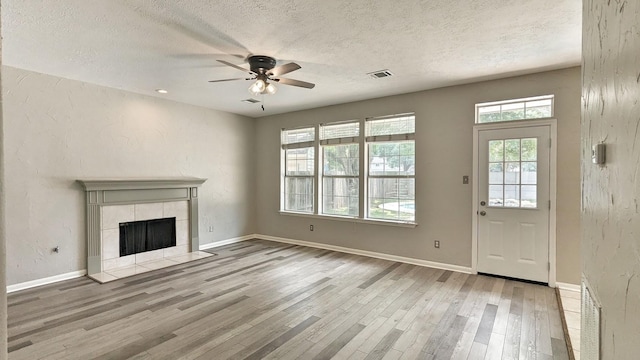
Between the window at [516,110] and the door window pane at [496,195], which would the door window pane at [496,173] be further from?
the window at [516,110]

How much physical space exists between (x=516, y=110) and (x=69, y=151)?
6083mm

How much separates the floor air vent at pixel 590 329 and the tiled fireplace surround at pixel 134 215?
16.3 feet

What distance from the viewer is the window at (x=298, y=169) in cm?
627

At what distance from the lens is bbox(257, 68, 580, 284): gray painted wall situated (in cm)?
380

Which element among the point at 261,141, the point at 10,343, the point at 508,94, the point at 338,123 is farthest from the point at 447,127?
the point at 10,343

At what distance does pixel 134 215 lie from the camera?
4918 mm

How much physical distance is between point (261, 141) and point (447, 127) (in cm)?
390

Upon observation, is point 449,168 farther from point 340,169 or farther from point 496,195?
point 340,169

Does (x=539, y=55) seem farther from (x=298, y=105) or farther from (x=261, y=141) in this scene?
(x=261, y=141)

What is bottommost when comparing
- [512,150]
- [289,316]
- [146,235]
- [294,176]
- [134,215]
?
[289,316]

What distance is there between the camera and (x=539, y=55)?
3.43 metres

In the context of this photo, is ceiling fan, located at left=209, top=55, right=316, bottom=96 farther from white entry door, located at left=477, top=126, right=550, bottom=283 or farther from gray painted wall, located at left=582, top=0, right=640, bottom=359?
white entry door, located at left=477, top=126, right=550, bottom=283

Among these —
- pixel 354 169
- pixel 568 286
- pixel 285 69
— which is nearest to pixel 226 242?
pixel 354 169

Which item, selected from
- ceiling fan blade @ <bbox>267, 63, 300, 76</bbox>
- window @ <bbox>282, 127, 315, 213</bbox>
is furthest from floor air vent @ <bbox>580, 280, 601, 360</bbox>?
window @ <bbox>282, 127, 315, 213</bbox>
